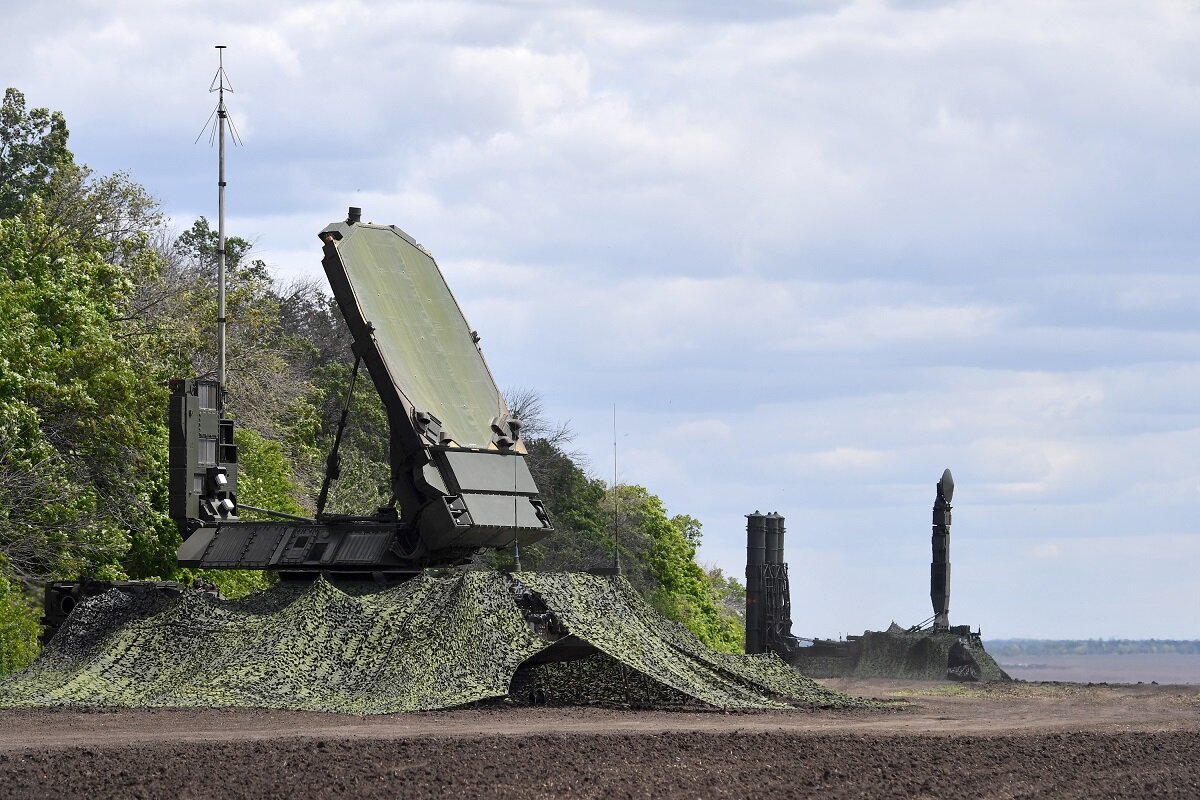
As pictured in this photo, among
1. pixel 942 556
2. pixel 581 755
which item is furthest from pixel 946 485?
pixel 581 755

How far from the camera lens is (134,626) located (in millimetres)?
20438

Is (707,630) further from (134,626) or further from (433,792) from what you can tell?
(433,792)

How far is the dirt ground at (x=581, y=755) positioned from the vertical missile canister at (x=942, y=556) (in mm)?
12675

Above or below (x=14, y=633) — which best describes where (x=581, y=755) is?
below

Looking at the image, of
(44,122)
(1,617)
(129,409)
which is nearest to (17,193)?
(44,122)

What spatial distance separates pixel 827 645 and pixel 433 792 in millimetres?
20821

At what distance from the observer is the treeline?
27.1 metres

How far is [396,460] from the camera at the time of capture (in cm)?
2084

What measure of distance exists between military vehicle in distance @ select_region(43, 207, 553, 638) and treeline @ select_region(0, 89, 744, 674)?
4006mm

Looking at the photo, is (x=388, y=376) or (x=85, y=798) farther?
(x=388, y=376)

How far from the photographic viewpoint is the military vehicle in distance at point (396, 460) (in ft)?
67.8

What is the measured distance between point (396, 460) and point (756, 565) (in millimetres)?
12043

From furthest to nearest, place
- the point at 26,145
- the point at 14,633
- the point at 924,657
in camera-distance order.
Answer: the point at 26,145
the point at 924,657
the point at 14,633

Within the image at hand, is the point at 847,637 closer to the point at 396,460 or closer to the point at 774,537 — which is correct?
the point at 774,537
